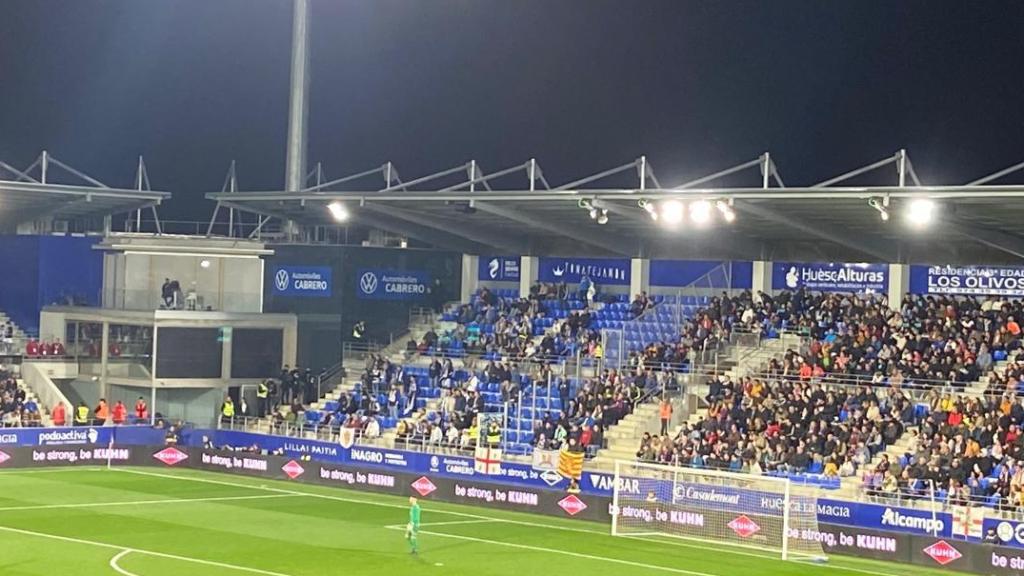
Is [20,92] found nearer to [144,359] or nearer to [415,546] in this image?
[144,359]

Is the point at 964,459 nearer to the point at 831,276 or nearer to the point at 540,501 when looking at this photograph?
the point at 540,501

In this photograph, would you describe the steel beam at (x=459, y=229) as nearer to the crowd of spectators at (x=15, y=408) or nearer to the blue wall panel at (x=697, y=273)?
the blue wall panel at (x=697, y=273)

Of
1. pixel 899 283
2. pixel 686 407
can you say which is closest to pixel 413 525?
pixel 686 407

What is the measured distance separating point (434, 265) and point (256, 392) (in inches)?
277

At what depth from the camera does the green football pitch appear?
27969mm

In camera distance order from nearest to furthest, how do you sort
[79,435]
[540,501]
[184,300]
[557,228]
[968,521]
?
[968,521]
[540,501]
[557,228]
[79,435]
[184,300]

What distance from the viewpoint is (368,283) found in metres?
49.9

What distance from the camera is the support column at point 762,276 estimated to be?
44250 mm

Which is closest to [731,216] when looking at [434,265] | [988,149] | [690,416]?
[690,416]

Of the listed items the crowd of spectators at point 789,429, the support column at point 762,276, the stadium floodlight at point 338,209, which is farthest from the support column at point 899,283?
the stadium floodlight at point 338,209

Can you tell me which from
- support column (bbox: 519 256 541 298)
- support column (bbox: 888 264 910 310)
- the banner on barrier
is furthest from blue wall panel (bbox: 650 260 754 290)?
the banner on barrier

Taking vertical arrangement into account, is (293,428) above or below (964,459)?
below

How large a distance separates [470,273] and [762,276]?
1088 cm

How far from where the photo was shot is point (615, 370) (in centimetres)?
4231
